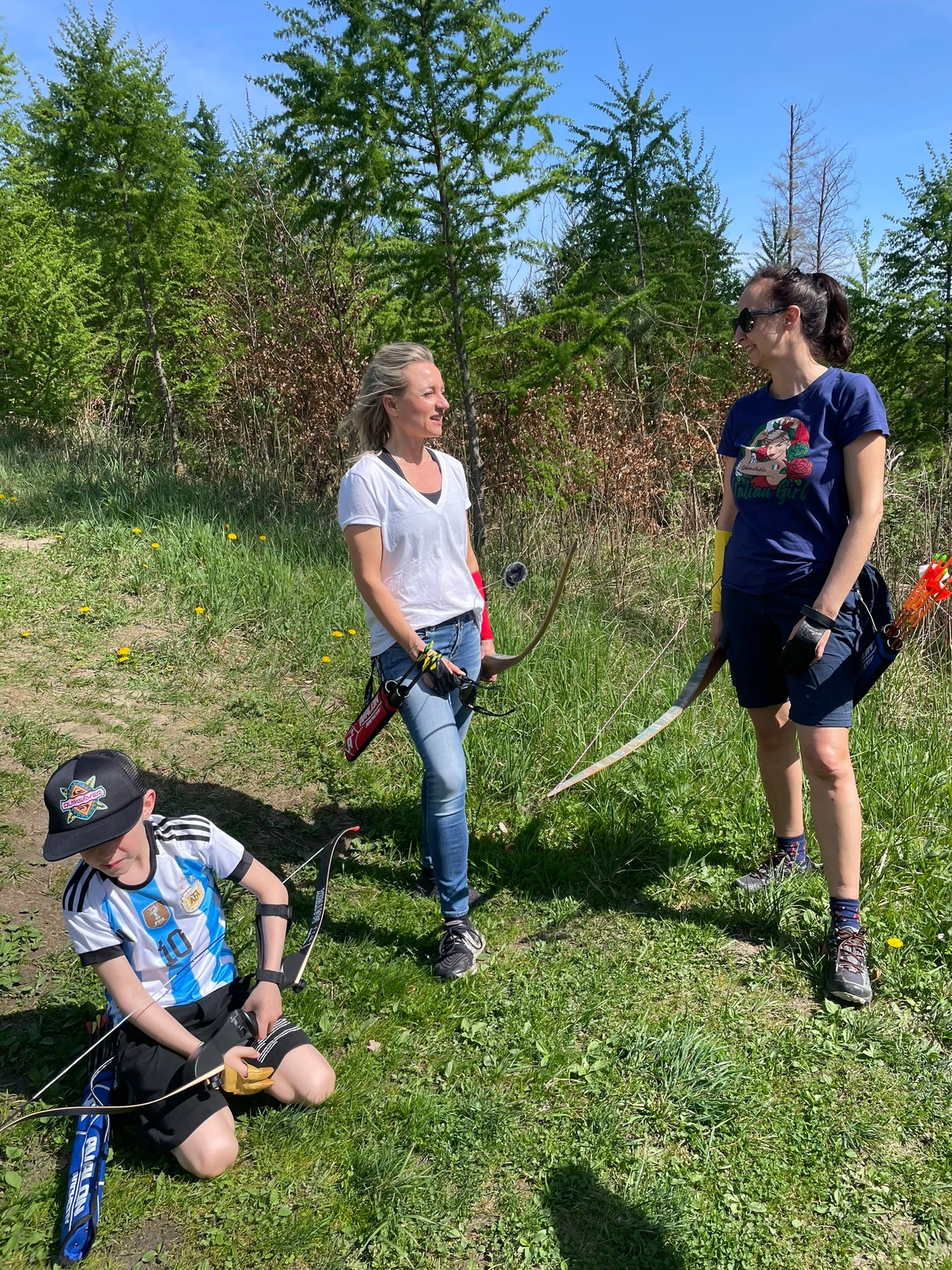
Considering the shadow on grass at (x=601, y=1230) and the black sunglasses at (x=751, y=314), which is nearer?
the shadow on grass at (x=601, y=1230)

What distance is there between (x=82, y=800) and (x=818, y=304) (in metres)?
2.77

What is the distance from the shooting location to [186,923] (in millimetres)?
2549

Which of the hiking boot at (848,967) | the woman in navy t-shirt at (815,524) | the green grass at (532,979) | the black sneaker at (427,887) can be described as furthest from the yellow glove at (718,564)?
the black sneaker at (427,887)

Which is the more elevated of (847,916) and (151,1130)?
(847,916)

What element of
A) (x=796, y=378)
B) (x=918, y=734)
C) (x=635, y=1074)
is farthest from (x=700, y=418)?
(x=635, y=1074)

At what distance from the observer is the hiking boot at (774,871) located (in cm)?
338

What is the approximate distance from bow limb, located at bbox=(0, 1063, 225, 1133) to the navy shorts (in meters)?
2.14

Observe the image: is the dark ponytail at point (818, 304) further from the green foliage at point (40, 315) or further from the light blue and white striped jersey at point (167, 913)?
the green foliage at point (40, 315)

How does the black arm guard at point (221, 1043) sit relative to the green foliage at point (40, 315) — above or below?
below

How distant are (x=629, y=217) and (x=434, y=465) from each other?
41.9 feet

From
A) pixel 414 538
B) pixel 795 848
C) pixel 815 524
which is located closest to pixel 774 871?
pixel 795 848

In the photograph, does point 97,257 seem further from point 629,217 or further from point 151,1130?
point 151,1130

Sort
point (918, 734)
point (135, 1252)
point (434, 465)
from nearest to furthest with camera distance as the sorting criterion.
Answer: point (135, 1252)
point (434, 465)
point (918, 734)

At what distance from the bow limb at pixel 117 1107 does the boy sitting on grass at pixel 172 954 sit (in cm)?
3
